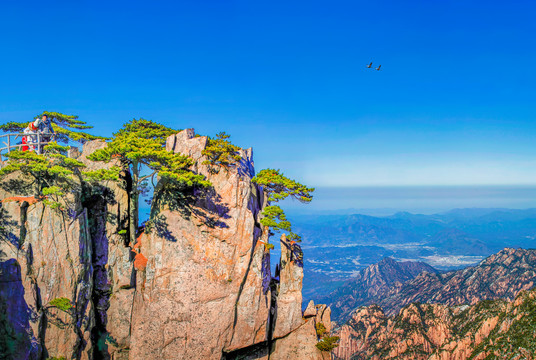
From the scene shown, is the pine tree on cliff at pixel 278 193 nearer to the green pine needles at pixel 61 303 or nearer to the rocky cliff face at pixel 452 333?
the green pine needles at pixel 61 303

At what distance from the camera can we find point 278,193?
35.7 m

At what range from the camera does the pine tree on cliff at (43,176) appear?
2756cm

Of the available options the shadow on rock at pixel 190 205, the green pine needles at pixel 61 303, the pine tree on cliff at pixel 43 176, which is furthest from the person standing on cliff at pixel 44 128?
the green pine needles at pixel 61 303

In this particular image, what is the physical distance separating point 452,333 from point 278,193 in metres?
51.3

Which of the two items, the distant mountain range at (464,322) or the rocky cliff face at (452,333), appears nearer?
the rocky cliff face at (452,333)

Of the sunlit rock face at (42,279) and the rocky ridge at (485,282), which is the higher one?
the sunlit rock face at (42,279)

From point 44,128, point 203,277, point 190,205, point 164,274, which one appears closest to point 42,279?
point 164,274

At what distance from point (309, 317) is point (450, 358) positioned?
27962 mm

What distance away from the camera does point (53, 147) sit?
1182 inches

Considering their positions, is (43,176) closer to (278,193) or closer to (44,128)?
(44,128)

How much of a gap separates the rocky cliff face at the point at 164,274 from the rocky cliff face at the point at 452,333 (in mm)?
24543

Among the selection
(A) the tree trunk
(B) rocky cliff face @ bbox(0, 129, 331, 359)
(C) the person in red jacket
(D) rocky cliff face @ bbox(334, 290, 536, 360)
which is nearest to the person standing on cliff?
(C) the person in red jacket

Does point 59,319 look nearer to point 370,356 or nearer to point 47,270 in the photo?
point 47,270

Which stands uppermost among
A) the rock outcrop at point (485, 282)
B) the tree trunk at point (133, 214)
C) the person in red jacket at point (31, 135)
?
the person in red jacket at point (31, 135)
